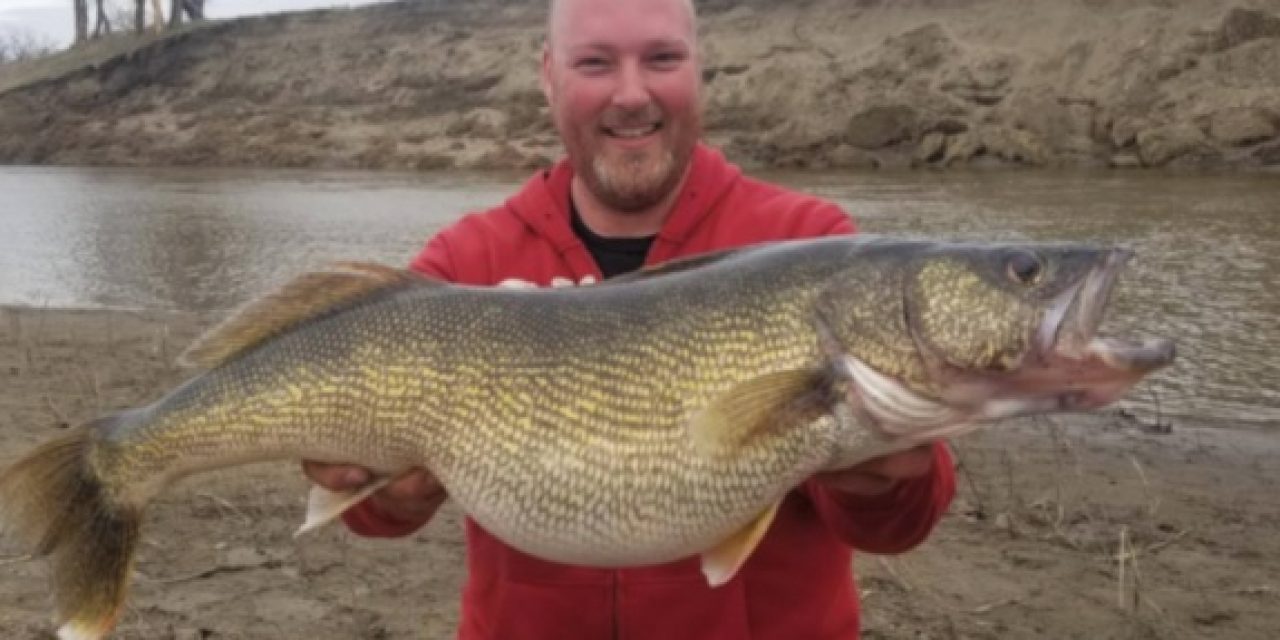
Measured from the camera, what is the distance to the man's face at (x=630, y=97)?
3.42 metres

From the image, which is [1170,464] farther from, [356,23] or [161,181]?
[356,23]

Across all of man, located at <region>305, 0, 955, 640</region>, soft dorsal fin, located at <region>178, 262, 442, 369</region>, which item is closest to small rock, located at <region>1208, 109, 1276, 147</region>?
man, located at <region>305, 0, 955, 640</region>

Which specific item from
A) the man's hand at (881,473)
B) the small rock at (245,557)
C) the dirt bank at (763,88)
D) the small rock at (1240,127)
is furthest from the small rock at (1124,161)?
the man's hand at (881,473)

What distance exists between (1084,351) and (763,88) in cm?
2775

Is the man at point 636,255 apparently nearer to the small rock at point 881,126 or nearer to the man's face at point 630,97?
the man's face at point 630,97

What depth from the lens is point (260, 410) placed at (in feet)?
9.82

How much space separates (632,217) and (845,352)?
1022mm

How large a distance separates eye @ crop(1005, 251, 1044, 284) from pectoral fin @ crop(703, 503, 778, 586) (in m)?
0.70

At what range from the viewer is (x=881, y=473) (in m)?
2.83

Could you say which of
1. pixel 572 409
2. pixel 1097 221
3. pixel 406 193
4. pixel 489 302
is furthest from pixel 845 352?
pixel 406 193

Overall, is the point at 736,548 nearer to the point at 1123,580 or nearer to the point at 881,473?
the point at 881,473

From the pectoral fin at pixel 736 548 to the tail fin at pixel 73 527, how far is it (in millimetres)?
1406

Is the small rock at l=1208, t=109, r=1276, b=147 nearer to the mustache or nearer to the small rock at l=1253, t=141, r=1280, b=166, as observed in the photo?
the small rock at l=1253, t=141, r=1280, b=166

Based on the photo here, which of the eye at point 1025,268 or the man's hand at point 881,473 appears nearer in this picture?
the eye at point 1025,268
